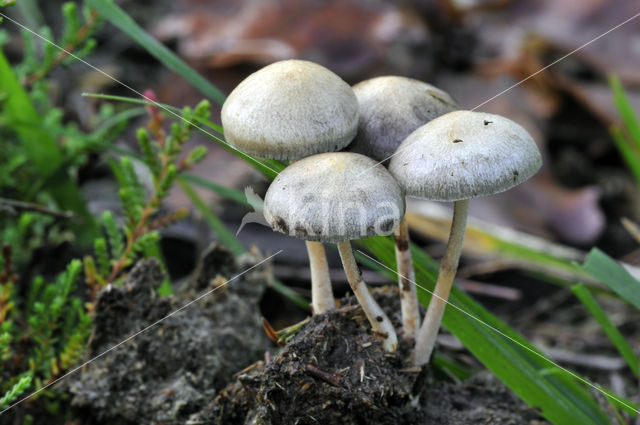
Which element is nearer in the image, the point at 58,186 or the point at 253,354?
the point at 253,354

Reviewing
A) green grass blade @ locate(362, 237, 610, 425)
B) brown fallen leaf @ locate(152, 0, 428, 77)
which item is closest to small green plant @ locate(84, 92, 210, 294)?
green grass blade @ locate(362, 237, 610, 425)

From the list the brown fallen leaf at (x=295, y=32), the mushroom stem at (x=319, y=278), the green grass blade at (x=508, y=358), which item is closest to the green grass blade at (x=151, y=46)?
the mushroom stem at (x=319, y=278)

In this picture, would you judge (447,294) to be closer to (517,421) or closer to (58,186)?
(517,421)

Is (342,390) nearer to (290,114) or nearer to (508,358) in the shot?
(508,358)

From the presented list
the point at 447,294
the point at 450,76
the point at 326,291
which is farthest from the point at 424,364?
the point at 450,76

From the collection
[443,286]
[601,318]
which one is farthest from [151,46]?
[601,318]

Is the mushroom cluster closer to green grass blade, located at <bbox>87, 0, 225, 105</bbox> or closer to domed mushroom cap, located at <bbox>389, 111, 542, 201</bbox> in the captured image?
domed mushroom cap, located at <bbox>389, 111, 542, 201</bbox>
